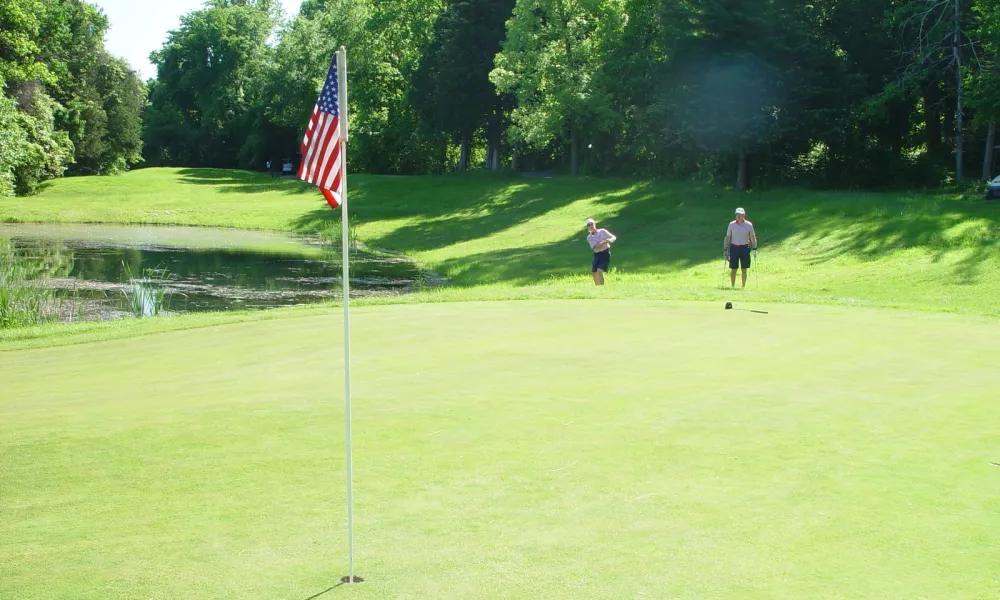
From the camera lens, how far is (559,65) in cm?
6212

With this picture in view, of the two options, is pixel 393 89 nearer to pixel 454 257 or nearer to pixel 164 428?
pixel 454 257

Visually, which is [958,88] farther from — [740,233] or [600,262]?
[600,262]

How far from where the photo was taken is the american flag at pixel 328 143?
6.92 m

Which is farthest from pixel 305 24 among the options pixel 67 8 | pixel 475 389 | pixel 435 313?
pixel 475 389

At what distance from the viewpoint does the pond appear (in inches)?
1114

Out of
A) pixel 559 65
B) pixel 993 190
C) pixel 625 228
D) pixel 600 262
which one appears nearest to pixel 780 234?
pixel 625 228

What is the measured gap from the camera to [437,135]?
263ft

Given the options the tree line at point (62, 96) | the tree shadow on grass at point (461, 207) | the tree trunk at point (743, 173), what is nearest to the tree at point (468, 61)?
the tree shadow on grass at point (461, 207)

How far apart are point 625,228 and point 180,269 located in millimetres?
19653

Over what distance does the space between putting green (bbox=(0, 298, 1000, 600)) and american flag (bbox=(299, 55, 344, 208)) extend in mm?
2388

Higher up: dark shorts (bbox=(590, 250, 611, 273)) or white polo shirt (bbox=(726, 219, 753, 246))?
white polo shirt (bbox=(726, 219, 753, 246))

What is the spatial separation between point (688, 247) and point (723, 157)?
12770 mm

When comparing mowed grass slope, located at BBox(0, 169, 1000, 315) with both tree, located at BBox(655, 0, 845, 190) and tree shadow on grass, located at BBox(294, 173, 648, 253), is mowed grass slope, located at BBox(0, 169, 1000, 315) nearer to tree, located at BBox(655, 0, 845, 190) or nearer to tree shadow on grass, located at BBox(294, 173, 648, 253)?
tree shadow on grass, located at BBox(294, 173, 648, 253)

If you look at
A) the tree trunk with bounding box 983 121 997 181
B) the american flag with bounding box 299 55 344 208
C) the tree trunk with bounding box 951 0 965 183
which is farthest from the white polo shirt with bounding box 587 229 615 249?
the tree trunk with bounding box 983 121 997 181
